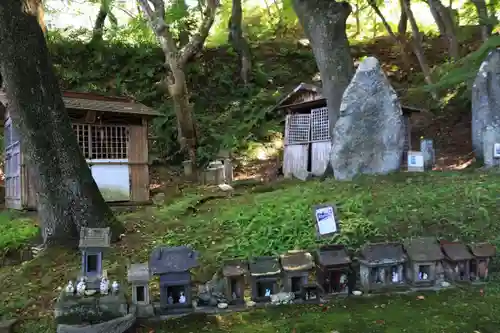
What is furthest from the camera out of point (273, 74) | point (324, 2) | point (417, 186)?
point (273, 74)

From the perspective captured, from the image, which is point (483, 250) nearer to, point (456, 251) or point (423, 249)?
point (456, 251)

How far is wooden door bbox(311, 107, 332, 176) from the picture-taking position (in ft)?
48.1

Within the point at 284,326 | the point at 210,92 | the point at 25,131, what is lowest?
the point at 284,326

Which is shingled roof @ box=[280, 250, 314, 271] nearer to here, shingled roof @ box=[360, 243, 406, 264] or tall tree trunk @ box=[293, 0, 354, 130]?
shingled roof @ box=[360, 243, 406, 264]

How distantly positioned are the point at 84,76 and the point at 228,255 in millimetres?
16475

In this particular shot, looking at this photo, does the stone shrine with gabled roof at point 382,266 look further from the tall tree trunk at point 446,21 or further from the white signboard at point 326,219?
the tall tree trunk at point 446,21

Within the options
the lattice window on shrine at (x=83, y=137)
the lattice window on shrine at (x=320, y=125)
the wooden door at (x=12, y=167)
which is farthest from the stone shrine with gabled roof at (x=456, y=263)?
the wooden door at (x=12, y=167)

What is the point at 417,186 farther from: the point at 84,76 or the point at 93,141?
the point at 84,76

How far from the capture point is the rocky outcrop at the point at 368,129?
10.5 meters

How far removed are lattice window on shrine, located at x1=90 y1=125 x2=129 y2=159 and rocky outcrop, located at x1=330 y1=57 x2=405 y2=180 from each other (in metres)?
5.91

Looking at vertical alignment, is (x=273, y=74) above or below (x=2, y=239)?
above

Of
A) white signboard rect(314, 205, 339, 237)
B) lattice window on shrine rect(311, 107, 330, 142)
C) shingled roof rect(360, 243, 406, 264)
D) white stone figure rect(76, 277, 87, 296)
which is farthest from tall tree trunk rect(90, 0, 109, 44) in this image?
shingled roof rect(360, 243, 406, 264)

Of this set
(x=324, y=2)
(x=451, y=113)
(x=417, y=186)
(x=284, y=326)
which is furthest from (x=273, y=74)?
(x=284, y=326)

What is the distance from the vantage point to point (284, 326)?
4844 millimetres
